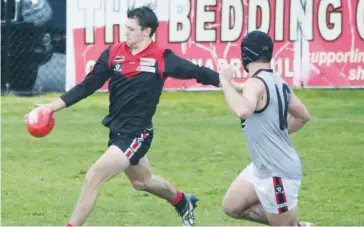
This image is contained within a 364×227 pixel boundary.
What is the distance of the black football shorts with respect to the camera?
10.5 metres

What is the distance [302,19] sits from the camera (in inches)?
825

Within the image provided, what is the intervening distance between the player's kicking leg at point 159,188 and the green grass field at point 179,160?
0.34 metres

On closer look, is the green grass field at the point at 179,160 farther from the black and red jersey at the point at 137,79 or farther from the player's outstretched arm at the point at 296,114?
the player's outstretched arm at the point at 296,114

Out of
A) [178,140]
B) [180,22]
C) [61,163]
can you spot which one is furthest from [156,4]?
[61,163]

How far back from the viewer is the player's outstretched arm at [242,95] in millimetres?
8742

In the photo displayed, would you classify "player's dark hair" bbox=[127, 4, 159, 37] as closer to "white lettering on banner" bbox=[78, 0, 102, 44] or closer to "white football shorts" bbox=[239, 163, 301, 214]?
"white football shorts" bbox=[239, 163, 301, 214]

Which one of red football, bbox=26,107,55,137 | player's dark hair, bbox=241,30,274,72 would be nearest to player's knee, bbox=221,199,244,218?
player's dark hair, bbox=241,30,274,72

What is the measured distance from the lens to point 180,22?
68.6 ft

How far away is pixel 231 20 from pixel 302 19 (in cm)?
123

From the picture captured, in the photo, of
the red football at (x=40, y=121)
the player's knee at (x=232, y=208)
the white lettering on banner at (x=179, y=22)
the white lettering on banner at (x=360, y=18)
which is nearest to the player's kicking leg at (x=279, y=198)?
the player's knee at (x=232, y=208)

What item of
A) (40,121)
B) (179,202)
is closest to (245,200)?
(179,202)

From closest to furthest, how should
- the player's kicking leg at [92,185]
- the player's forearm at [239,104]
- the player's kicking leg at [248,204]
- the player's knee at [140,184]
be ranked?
the player's forearm at [239,104], the player's kicking leg at [248,204], the player's kicking leg at [92,185], the player's knee at [140,184]

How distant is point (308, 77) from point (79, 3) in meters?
4.16

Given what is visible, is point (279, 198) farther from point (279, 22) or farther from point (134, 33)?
point (279, 22)
